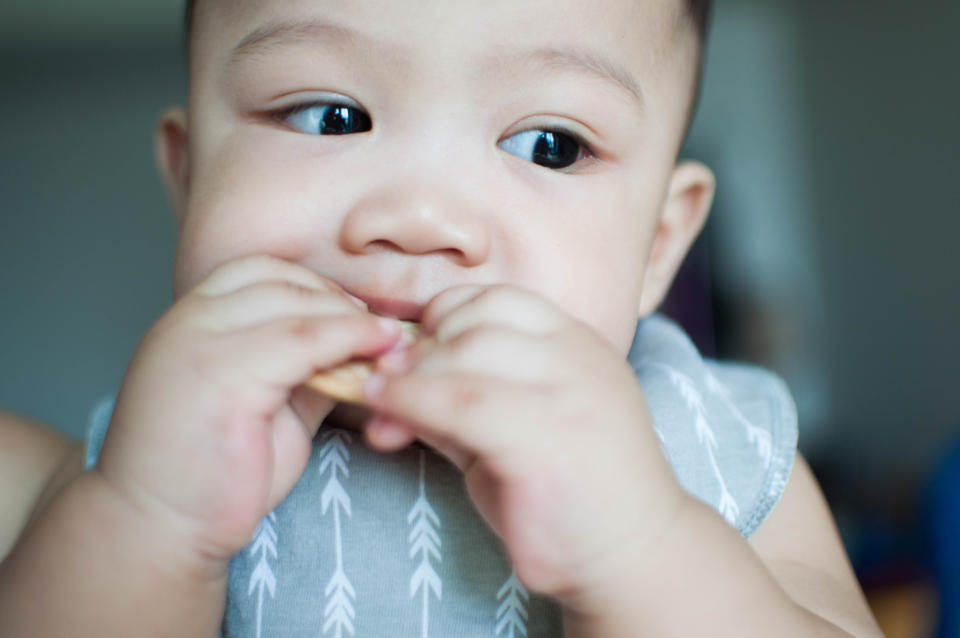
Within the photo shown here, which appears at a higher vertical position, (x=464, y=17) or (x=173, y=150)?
(x=464, y=17)

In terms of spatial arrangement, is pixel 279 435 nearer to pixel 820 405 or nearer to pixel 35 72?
pixel 820 405

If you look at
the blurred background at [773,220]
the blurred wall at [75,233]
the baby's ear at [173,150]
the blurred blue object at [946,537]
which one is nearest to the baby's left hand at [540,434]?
the baby's ear at [173,150]

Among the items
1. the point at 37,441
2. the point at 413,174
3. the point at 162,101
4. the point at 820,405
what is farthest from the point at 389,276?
the point at 162,101

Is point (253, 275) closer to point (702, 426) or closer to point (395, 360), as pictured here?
point (395, 360)

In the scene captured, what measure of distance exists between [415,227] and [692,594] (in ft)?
0.99

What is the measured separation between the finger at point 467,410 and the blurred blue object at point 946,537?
1.08 meters

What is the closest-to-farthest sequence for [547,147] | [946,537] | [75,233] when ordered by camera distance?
[547,147] → [946,537] → [75,233]

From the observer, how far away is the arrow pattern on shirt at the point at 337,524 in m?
0.63

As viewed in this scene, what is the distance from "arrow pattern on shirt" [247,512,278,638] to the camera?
0.65 meters

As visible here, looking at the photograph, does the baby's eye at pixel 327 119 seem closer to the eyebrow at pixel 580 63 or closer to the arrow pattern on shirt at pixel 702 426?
the eyebrow at pixel 580 63

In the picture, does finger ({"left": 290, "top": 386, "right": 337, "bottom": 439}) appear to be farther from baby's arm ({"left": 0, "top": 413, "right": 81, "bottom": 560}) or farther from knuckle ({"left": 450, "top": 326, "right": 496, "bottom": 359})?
baby's arm ({"left": 0, "top": 413, "right": 81, "bottom": 560})

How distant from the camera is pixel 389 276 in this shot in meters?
0.58

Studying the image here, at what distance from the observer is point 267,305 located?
1.67 ft

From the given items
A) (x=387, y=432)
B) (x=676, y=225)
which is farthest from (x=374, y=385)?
(x=676, y=225)
